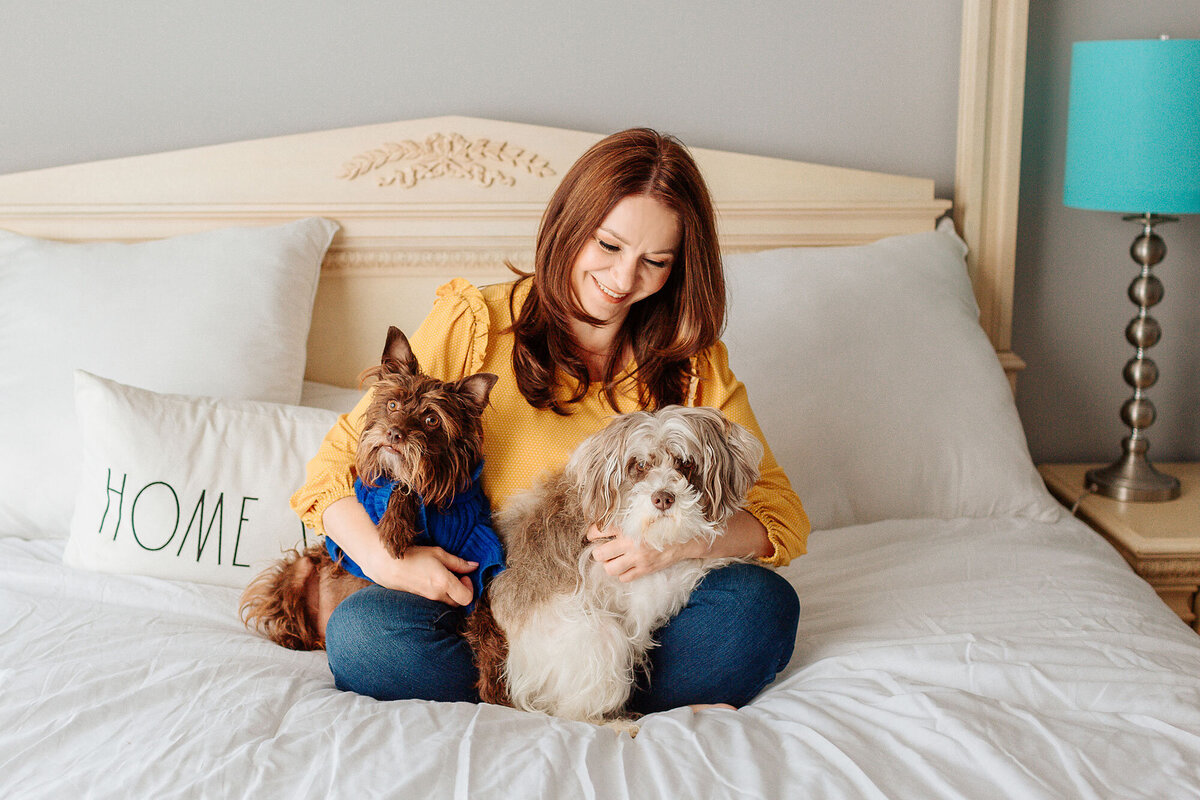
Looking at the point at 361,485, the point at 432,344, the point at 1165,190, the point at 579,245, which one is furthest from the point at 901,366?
the point at 361,485

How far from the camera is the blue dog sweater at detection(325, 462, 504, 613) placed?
143 centimetres

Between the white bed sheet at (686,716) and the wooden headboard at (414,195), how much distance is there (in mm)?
1027

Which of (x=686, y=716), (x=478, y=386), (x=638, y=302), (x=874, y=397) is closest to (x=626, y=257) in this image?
(x=638, y=302)

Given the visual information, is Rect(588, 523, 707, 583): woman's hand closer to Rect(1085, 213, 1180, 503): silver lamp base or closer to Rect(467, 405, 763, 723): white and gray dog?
Rect(467, 405, 763, 723): white and gray dog

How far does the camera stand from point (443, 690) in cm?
139

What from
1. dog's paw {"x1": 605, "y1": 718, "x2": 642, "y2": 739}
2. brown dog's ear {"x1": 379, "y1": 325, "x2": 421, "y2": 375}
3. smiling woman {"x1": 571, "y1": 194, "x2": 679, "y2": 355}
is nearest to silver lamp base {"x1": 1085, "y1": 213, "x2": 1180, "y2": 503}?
smiling woman {"x1": 571, "y1": 194, "x2": 679, "y2": 355}

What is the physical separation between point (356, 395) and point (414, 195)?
0.58 meters

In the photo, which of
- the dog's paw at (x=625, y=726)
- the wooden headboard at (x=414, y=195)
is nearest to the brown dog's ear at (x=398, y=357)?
the dog's paw at (x=625, y=726)

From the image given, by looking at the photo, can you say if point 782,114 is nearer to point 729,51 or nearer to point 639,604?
point 729,51

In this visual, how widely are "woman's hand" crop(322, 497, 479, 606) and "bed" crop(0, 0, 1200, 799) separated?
178mm

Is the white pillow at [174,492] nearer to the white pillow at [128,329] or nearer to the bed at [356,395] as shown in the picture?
the bed at [356,395]

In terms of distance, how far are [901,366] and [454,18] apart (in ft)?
5.00

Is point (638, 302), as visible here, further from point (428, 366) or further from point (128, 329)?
point (128, 329)

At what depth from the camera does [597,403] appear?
170 centimetres
